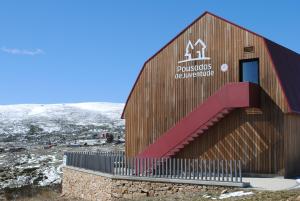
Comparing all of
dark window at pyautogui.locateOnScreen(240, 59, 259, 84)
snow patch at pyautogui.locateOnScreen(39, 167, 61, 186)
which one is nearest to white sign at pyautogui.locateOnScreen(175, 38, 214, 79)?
dark window at pyautogui.locateOnScreen(240, 59, 259, 84)

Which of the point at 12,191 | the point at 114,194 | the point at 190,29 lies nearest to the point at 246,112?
the point at 190,29

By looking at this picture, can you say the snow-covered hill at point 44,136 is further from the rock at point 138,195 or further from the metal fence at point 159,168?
the rock at point 138,195

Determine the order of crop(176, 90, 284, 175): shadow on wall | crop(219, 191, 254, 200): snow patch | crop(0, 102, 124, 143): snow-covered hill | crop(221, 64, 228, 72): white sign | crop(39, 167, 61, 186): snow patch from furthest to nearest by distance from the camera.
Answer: crop(0, 102, 124, 143): snow-covered hill → crop(39, 167, 61, 186): snow patch → crop(221, 64, 228, 72): white sign → crop(176, 90, 284, 175): shadow on wall → crop(219, 191, 254, 200): snow patch

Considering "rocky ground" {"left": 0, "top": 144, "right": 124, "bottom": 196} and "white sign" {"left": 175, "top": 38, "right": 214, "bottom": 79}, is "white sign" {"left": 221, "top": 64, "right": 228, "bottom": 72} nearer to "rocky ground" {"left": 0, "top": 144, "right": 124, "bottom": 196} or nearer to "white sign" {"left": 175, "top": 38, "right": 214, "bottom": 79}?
"white sign" {"left": 175, "top": 38, "right": 214, "bottom": 79}

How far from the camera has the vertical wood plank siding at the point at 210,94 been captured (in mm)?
25719

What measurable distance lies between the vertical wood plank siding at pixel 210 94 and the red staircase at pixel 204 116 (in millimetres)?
743

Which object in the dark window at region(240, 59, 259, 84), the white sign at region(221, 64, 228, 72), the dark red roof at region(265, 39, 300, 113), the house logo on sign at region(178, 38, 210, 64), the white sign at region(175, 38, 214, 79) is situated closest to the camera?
the dark red roof at region(265, 39, 300, 113)

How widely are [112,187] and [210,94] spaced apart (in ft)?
26.4

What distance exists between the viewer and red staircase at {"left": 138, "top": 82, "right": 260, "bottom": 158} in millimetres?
25625

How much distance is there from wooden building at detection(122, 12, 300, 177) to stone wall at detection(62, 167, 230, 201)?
11.8 feet

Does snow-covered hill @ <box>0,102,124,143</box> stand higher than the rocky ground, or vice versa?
snow-covered hill @ <box>0,102,124,143</box>

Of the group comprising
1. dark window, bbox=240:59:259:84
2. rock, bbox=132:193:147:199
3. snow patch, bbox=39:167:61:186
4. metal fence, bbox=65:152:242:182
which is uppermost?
dark window, bbox=240:59:259:84

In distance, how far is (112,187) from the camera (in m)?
25.7

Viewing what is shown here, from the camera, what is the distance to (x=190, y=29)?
2956 cm
